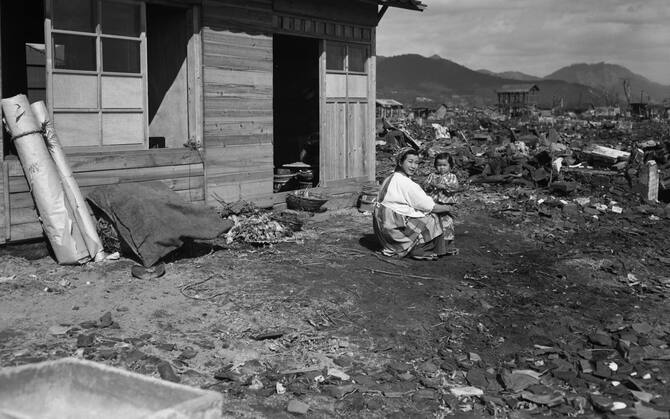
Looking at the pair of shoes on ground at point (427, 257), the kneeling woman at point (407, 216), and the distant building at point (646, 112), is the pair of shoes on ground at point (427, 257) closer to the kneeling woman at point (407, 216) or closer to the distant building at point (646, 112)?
the kneeling woman at point (407, 216)

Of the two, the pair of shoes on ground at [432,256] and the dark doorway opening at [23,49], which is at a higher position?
the dark doorway opening at [23,49]

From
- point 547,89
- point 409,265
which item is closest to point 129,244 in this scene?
point 409,265

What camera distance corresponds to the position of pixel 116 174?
7.67m

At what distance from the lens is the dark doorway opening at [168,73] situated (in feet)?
28.1

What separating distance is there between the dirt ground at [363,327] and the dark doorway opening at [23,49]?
13.1ft

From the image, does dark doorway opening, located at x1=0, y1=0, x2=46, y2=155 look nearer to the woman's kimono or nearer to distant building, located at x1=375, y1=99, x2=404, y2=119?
the woman's kimono

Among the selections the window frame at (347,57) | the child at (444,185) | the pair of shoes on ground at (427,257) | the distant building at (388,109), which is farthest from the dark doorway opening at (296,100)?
the distant building at (388,109)

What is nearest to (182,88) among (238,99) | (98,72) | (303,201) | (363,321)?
(238,99)

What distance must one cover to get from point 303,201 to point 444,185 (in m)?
2.60

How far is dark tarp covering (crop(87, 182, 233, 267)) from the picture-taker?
22.9 ft

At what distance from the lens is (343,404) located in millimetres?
4492

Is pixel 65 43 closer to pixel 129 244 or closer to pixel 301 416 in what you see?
pixel 129 244

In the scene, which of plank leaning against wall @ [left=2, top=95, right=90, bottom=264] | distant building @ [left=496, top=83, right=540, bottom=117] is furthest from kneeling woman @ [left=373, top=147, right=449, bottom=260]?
distant building @ [left=496, top=83, right=540, bottom=117]

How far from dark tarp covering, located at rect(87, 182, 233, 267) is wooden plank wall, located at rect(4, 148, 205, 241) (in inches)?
9.2
